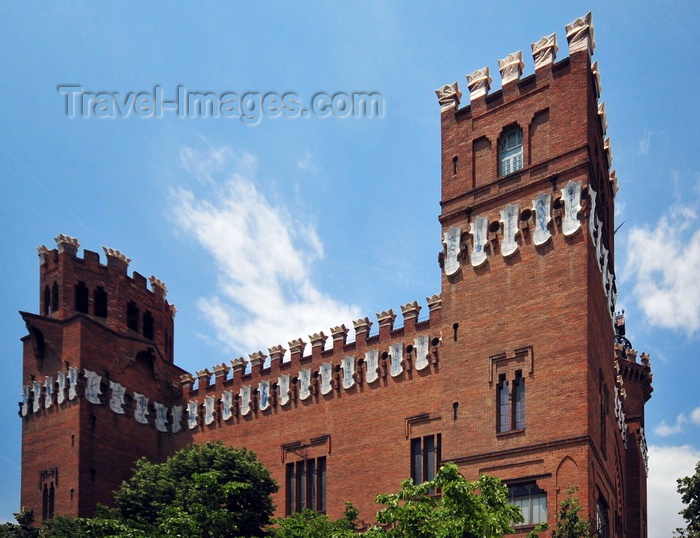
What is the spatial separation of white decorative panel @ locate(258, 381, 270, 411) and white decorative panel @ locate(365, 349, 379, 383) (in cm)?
528

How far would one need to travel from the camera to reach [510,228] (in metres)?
37.5

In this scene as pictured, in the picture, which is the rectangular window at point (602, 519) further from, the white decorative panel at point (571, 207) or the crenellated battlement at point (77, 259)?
the crenellated battlement at point (77, 259)

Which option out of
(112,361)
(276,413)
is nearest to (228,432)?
(276,413)

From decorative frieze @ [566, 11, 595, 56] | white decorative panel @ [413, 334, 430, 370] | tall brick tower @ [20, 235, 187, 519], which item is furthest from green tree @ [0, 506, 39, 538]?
decorative frieze @ [566, 11, 595, 56]

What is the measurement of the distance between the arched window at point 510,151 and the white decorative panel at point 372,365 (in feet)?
28.4

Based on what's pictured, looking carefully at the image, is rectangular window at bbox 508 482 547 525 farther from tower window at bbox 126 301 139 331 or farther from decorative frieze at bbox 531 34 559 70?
tower window at bbox 126 301 139 331

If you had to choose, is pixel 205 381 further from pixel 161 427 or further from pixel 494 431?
pixel 494 431

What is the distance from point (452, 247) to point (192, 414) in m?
16.1

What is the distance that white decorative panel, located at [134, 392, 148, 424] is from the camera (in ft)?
158

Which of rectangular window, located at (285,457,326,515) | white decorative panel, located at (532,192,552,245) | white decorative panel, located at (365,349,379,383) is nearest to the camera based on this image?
white decorative panel, located at (532,192,552,245)

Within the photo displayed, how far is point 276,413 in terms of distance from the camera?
4541 centimetres

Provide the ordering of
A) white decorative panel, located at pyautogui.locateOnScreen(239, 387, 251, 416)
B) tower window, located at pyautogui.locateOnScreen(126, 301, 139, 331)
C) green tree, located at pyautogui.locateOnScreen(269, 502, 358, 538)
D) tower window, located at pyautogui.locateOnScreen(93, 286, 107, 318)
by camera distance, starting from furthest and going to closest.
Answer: tower window, located at pyautogui.locateOnScreen(126, 301, 139, 331) → tower window, located at pyautogui.locateOnScreen(93, 286, 107, 318) → white decorative panel, located at pyautogui.locateOnScreen(239, 387, 251, 416) → green tree, located at pyautogui.locateOnScreen(269, 502, 358, 538)

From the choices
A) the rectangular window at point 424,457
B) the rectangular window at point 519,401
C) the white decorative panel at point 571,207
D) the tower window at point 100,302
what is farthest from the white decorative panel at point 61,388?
the white decorative panel at point 571,207

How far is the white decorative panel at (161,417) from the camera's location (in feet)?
161
